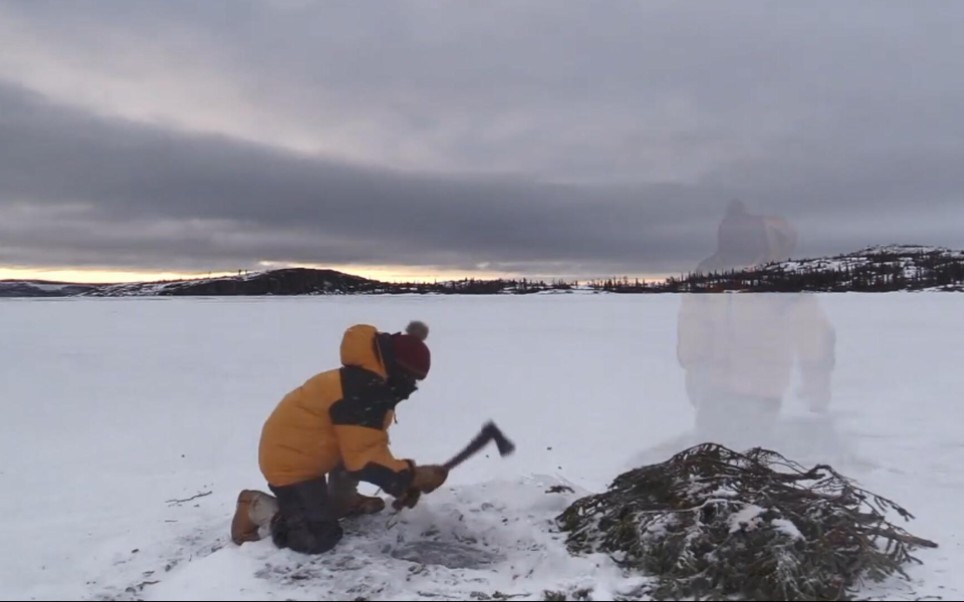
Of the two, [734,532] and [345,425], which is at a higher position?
[345,425]

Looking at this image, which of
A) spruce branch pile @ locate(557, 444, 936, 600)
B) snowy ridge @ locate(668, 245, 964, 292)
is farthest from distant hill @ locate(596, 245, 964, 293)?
spruce branch pile @ locate(557, 444, 936, 600)

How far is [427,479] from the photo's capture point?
4645 mm

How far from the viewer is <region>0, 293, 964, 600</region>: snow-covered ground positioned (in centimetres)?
392

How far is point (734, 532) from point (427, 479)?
1.77 metres

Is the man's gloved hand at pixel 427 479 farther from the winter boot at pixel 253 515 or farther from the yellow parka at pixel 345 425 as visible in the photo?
the winter boot at pixel 253 515

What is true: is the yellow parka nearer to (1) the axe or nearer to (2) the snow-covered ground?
(1) the axe

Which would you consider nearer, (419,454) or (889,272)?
(419,454)

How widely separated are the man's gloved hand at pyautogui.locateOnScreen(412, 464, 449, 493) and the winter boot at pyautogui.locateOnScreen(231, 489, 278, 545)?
2.71ft

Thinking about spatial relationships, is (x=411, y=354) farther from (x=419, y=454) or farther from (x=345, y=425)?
(x=419, y=454)

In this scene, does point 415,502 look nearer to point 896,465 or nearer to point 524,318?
point 896,465

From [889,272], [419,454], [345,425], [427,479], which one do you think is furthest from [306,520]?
[889,272]

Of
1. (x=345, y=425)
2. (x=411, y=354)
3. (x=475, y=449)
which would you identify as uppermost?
(x=411, y=354)

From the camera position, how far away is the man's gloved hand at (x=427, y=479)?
15.1ft

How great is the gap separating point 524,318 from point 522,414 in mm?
19123
